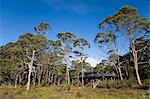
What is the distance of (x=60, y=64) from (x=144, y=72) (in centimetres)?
2237

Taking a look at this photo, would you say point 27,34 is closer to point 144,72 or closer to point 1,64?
point 1,64

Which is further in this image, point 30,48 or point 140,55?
point 140,55

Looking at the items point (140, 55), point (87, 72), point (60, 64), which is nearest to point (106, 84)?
point (140, 55)

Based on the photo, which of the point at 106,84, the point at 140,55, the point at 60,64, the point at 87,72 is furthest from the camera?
the point at 87,72

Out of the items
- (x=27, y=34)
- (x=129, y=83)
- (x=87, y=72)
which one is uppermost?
(x=27, y=34)

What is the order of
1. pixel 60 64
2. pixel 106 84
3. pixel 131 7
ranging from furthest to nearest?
1. pixel 60 64
2. pixel 106 84
3. pixel 131 7

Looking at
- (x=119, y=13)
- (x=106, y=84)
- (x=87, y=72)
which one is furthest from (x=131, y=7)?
(x=87, y=72)

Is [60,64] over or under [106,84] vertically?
over

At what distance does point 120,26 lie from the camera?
3008 centimetres

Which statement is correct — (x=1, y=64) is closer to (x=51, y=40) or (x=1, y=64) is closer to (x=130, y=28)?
(x=51, y=40)

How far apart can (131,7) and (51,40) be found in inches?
813

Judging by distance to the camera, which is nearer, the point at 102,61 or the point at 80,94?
the point at 80,94

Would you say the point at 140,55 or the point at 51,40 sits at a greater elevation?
the point at 51,40

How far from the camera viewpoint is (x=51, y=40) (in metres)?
44.5
